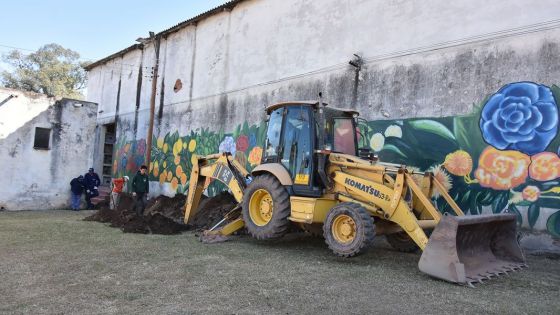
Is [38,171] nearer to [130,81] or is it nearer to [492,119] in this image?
[130,81]

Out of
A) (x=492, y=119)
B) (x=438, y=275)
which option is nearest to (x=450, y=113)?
(x=492, y=119)

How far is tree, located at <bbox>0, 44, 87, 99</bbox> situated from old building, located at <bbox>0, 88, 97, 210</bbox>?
1171 inches

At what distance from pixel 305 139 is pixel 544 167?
4.56 m

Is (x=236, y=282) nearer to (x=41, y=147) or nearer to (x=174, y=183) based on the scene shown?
(x=174, y=183)

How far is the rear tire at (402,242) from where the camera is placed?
27.8 ft

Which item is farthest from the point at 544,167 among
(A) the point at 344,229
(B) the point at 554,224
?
(A) the point at 344,229

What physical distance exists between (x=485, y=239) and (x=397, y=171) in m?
1.76

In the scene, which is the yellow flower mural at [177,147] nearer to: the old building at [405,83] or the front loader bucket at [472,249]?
the old building at [405,83]

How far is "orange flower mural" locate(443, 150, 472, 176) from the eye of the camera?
32.0 feet

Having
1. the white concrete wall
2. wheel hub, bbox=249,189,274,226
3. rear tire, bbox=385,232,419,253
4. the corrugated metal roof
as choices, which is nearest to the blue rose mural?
the white concrete wall

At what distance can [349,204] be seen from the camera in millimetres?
7379

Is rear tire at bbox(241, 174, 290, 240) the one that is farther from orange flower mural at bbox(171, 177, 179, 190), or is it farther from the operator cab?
orange flower mural at bbox(171, 177, 179, 190)

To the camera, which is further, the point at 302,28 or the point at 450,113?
the point at 302,28

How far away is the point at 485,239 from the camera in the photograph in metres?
7.36
